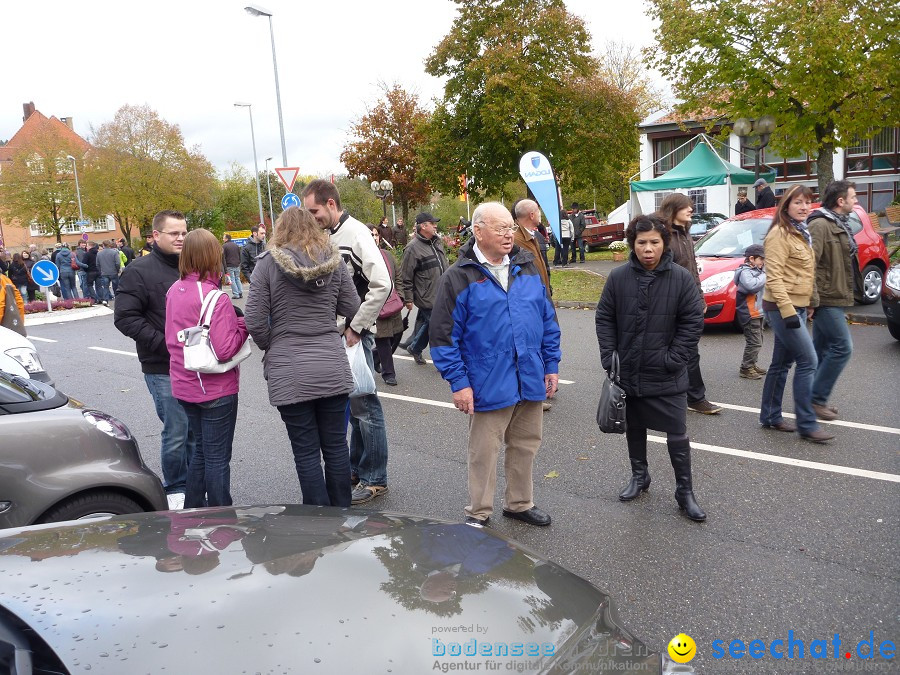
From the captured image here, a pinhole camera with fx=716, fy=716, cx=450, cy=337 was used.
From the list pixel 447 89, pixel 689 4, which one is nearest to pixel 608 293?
pixel 689 4

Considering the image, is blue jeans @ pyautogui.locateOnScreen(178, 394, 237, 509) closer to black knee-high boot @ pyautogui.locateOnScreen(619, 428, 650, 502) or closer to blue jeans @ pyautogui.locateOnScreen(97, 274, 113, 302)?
black knee-high boot @ pyautogui.locateOnScreen(619, 428, 650, 502)


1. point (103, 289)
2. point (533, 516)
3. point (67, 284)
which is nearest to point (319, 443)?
point (533, 516)

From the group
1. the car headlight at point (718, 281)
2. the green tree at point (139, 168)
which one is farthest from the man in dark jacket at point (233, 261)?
the green tree at point (139, 168)

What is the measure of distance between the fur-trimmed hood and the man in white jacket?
43cm

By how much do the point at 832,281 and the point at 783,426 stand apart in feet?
4.04

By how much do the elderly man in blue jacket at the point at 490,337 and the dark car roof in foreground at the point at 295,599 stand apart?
1.69 meters

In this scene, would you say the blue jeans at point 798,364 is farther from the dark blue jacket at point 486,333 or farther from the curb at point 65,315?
the curb at point 65,315

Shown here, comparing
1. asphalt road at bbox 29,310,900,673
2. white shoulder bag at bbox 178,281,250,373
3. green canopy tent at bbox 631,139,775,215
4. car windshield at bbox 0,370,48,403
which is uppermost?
green canopy tent at bbox 631,139,775,215

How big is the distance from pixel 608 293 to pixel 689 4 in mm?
18498

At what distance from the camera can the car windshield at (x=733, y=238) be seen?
35.1ft

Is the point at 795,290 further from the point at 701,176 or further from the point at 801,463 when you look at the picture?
the point at 701,176

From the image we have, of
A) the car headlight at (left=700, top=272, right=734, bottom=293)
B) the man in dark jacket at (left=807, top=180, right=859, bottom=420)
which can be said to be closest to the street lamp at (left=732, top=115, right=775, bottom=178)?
the car headlight at (left=700, top=272, right=734, bottom=293)

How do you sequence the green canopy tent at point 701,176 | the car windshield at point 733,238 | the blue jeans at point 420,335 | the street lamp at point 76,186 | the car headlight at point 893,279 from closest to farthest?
the car headlight at point 893,279, the blue jeans at point 420,335, the car windshield at point 733,238, the green canopy tent at point 701,176, the street lamp at point 76,186

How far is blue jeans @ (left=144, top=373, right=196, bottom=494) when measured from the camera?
461 centimetres
